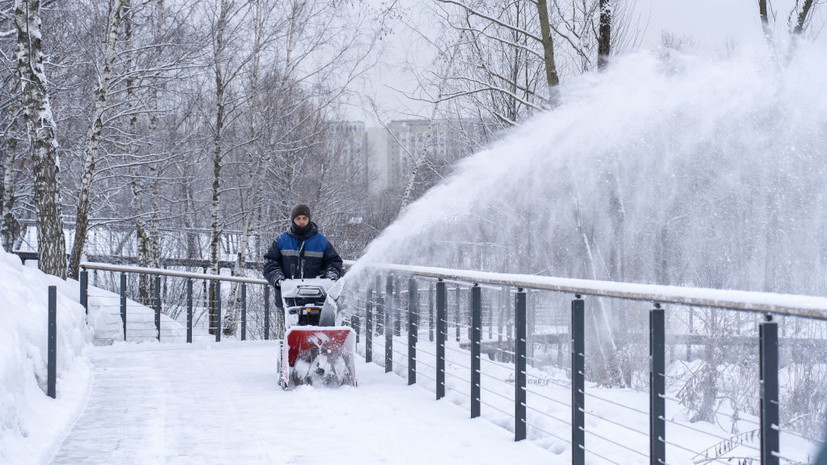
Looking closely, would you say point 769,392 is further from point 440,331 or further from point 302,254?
point 302,254

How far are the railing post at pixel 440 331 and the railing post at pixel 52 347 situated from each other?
9.66ft

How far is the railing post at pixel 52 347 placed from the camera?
6594mm

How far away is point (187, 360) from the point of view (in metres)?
9.77

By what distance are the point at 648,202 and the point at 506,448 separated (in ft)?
27.7

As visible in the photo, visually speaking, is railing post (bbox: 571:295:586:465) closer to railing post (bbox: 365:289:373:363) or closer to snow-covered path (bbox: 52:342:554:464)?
snow-covered path (bbox: 52:342:554:464)

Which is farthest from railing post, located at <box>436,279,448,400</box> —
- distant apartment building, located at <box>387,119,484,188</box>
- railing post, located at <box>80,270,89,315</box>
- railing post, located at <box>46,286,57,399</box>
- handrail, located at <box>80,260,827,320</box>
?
distant apartment building, located at <box>387,119,484,188</box>

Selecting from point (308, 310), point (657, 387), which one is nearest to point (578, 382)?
point (657, 387)

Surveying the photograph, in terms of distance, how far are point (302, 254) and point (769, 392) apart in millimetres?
5371

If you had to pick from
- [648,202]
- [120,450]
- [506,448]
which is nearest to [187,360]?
[120,450]

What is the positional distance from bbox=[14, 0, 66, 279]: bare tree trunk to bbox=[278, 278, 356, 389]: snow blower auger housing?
6045mm

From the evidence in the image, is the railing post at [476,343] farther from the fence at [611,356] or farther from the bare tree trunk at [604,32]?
the bare tree trunk at [604,32]

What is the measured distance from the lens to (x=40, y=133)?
1191 centimetres

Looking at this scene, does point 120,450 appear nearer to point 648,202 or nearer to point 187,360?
point 187,360

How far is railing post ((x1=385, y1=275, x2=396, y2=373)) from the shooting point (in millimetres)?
8430
